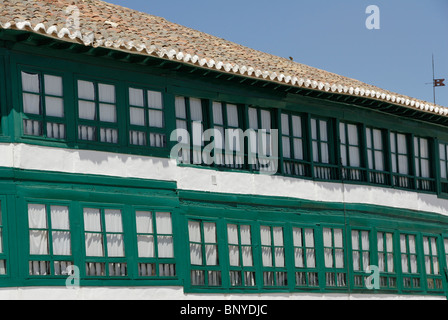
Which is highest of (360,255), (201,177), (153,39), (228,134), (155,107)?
(153,39)

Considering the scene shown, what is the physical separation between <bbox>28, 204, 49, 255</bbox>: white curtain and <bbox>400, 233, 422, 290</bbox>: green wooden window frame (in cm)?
1206

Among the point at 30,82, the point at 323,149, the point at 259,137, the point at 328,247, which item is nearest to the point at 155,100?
the point at 30,82

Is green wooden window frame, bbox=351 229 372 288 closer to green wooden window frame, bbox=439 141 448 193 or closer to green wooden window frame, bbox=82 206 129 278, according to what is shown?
green wooden window frame, bbox=439 141 448 193

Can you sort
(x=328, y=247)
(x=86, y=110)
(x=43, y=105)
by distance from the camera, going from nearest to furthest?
(x=43, y=105) < (x=86, y=110) < (x=328, y=247)

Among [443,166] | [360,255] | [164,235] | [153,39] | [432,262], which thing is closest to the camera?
[164,235]

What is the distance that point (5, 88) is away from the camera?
68.6 feet

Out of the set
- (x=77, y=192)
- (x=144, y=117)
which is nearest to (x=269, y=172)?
(x=144, y=117)

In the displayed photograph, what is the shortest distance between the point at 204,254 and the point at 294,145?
4456 mm

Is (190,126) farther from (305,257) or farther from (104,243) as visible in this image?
(305,257)

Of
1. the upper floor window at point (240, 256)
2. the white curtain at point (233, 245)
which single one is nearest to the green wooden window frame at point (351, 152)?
the upper floor window at point (240, 256)

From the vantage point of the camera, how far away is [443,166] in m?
32.2

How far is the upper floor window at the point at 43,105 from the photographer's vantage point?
21.3 metres

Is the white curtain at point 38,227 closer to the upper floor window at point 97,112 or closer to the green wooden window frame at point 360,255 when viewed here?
the upper floor window at point 97,112

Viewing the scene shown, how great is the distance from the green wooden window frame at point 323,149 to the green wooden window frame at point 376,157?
1424 millimetres
